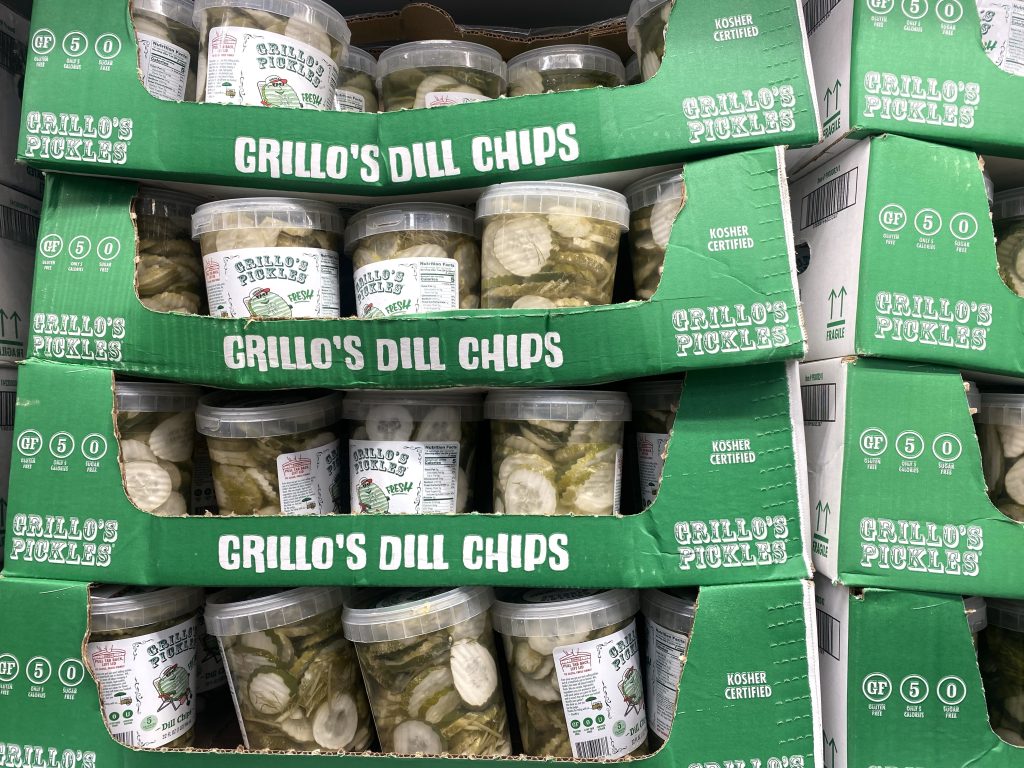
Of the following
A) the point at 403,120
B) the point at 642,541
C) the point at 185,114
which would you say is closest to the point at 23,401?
the point at 185,114

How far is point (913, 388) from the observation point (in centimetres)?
88

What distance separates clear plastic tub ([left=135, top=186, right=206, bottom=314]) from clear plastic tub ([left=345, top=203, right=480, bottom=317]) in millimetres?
240

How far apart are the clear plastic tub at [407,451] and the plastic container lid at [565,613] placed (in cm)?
17

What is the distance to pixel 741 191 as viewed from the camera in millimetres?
866

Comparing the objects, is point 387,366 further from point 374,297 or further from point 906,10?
point 906,10

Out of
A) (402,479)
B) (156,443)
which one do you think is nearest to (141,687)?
(156,443)

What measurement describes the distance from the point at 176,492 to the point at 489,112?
71cm

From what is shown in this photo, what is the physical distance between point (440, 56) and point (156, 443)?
0.72 meters

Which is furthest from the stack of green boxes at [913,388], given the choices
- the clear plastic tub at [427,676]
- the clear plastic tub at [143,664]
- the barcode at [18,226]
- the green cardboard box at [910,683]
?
the barcode at [18,226]

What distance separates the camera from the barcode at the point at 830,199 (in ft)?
3.04

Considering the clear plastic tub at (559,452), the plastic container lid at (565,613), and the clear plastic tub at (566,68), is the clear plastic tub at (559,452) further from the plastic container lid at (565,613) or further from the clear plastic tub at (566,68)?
the clear plastic tub at (566,68)

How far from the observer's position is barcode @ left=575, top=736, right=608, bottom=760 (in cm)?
88

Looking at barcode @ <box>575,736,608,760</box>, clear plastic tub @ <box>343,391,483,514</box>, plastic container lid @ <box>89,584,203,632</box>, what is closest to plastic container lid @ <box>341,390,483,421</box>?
clear plastic tub @ <box>343,391,483,514</box>

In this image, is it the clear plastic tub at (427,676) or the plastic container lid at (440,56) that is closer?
the clear plastic tub at (427,676)
